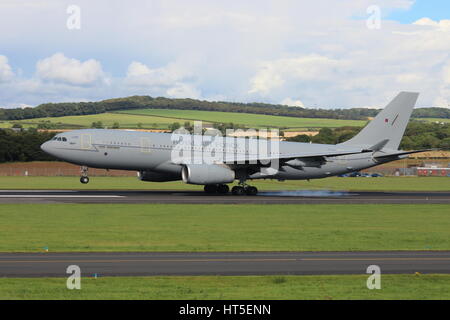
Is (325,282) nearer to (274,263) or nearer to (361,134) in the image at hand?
(274,263)

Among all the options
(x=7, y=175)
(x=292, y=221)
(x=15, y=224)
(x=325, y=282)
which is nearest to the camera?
(x=325, y=282)

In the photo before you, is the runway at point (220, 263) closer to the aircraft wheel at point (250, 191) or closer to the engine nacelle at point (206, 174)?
the engine nacelle at point (206, 174)

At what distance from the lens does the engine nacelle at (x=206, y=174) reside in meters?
49.8

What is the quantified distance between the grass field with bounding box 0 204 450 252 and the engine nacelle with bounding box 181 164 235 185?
699cm

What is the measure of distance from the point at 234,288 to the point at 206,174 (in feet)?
111

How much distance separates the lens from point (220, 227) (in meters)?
31.8

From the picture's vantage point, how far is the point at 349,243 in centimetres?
2648

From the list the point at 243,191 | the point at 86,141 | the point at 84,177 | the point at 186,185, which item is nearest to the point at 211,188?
the point at 243,191

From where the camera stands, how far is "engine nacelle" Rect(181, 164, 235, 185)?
4978cm

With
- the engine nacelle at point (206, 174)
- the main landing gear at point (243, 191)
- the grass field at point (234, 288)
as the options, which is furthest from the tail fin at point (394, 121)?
the grass field at point (234, 288)

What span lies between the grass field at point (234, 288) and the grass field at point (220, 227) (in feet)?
21.8
